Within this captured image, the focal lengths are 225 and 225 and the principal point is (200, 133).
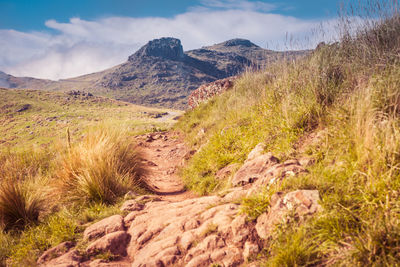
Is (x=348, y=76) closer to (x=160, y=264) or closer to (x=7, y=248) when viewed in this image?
(x=160, y=264)

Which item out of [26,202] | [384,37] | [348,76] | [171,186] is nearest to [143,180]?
[171,186]

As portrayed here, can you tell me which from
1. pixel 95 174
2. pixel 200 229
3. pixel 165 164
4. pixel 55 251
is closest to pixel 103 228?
pixel 55 251

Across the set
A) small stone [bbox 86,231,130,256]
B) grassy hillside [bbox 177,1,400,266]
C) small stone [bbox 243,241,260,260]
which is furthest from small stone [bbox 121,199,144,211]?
small stone [bbox 243,241,260,260]

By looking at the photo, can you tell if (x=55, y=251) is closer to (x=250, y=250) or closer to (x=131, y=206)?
(x=131, y=206)

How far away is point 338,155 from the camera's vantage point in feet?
A: 8.51

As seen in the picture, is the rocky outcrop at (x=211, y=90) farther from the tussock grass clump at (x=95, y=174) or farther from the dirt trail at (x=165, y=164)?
the tussock grass clump at (x=95, y=174)

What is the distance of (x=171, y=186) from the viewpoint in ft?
18.5

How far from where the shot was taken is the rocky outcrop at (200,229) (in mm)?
2008

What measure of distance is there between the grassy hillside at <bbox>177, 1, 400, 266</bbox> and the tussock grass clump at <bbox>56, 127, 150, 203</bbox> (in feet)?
5.03

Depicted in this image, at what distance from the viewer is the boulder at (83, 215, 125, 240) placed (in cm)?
293

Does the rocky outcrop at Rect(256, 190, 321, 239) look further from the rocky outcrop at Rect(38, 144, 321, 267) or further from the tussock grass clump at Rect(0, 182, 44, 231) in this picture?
the tussock grass clump at Rect(0, 182, 44, 231)

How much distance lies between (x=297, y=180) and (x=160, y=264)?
1.58 metres

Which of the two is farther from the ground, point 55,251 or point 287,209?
point 287,209

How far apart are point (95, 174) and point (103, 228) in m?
1.23
